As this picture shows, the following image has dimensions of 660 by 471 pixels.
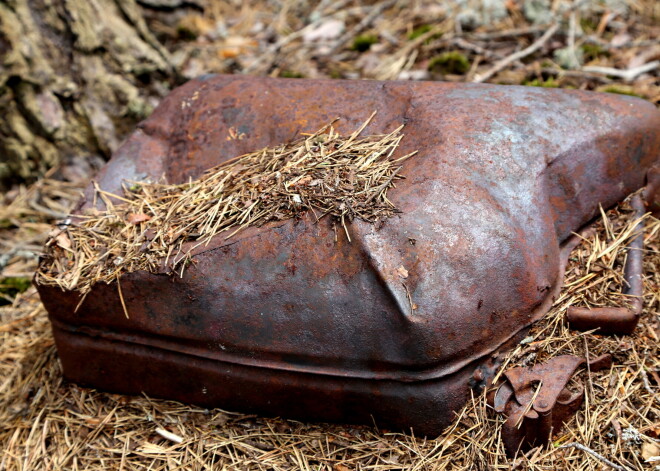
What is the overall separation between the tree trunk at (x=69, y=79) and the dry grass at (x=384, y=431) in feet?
5.12

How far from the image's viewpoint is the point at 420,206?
1857mm

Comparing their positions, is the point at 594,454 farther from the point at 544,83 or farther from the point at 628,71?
the point at 628,71

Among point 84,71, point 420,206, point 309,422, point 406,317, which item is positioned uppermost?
point 84,71

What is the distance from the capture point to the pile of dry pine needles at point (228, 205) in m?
1.94

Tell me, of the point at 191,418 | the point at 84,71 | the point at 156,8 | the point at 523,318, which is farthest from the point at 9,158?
the point at 523,318

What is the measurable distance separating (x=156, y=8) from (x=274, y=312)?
3.25m

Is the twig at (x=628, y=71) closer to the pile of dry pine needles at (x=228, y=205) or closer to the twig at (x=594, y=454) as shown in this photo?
the pile of dry pine needles at (x=228, y=205)

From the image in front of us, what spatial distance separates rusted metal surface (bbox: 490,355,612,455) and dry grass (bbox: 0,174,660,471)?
34mm

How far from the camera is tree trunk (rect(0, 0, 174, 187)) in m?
3.36

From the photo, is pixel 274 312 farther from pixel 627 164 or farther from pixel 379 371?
pixel 627 164

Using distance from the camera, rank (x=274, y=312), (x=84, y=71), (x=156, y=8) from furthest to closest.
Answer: (x=156, y=8), (x=84, y=71), (x=274, y=312)

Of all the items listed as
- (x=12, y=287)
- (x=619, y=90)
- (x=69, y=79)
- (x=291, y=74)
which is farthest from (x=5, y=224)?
(x=619, y=90)

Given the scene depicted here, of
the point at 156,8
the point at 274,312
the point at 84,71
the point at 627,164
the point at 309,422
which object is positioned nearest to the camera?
the point at 274,312

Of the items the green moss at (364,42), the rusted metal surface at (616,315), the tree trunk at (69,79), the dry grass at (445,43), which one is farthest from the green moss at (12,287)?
the rusted metal surface at (616,315)
